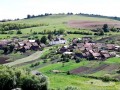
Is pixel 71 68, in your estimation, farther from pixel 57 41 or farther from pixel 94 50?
pixel 57 41

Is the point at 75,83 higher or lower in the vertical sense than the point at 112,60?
higher

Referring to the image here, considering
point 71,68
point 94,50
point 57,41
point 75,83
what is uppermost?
point 75,83

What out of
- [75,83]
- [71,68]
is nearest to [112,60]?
[71,68]

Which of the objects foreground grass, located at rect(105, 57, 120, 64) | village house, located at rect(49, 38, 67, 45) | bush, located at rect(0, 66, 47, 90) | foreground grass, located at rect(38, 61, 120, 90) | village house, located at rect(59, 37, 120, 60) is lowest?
village house, located at rect(49, 38, 67, 45)

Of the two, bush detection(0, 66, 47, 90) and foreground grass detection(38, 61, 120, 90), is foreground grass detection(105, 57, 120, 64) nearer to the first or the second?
foreground grass detection(38, 61, 120, 90)

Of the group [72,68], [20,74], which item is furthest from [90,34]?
[20,74]

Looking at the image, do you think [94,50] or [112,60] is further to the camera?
[94,50]

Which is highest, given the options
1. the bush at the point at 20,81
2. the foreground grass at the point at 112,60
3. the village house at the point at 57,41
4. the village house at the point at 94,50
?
the bush at the point at 20,81

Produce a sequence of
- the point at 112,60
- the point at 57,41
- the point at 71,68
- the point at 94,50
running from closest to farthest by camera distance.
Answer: the point at 71,68 < the point at 112,60 < the point at 94,50 < the point at 57,41

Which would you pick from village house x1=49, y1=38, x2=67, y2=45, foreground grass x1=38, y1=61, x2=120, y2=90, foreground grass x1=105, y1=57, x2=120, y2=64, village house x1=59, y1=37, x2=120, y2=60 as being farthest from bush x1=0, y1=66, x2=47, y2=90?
village house x1=49, y1=38, x2=67, y2=45

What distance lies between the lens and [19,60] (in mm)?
92000

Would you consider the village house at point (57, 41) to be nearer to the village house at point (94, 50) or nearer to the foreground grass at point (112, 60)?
the village house at point (94, 50)

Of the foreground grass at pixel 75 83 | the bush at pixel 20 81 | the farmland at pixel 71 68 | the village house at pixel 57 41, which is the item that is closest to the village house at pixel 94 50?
the farmland at pixel 71 68

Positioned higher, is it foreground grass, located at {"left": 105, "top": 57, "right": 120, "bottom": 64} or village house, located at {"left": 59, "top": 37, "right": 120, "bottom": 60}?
foreground grass, located at {"left": 105, "top": 57, "right": 120, "bottom": 64}
